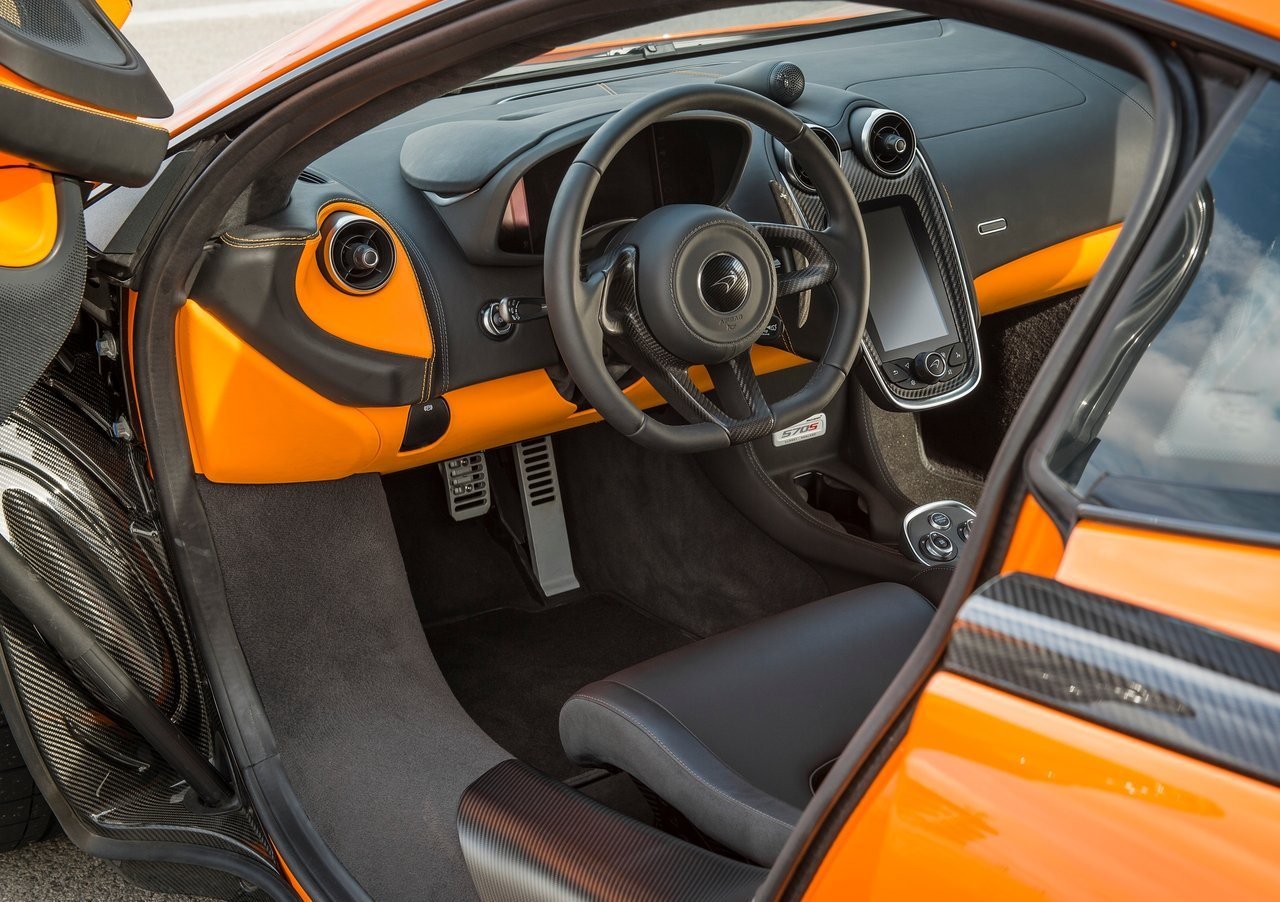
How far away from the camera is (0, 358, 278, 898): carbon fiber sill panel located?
5.32ft

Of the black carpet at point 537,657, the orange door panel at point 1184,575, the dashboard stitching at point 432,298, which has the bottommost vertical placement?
the black carpet at point 537,657

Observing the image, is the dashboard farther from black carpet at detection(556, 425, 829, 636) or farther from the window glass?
the window glass

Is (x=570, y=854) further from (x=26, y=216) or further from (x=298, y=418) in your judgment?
(x=298, y=418)

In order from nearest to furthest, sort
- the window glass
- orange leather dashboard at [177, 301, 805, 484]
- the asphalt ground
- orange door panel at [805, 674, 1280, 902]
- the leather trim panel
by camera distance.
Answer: orange door panel at [805, 674, 1280, 902], the window glass, orange leather dashboard at [177, 301, 805, 484], the leather trim panel, the asphalt ground

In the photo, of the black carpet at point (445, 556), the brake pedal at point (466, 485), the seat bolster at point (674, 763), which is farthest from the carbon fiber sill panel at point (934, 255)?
the seat bolster at point (674, 763)

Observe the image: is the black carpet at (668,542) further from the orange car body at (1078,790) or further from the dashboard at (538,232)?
the orange car body at (1078,790)

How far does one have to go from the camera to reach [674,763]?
1316 mm

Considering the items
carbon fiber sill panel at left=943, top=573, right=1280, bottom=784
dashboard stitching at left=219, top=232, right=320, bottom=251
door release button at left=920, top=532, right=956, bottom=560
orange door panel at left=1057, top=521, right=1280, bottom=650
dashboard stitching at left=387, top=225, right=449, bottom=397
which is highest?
orange door panel at left=1057, top=521, right=1280, bottom=650

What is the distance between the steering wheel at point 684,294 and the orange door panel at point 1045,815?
1.06m

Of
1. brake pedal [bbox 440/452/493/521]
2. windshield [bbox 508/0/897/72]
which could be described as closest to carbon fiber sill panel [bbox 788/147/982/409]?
windshield [bbox 508/0/897/72]

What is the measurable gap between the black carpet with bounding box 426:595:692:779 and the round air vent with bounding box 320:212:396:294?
978 millimetres

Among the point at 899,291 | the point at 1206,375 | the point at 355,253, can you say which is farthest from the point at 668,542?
the point at 1206,375

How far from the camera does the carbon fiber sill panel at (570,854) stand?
1.09 metres

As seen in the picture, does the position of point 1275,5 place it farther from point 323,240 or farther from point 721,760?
point 323,240
